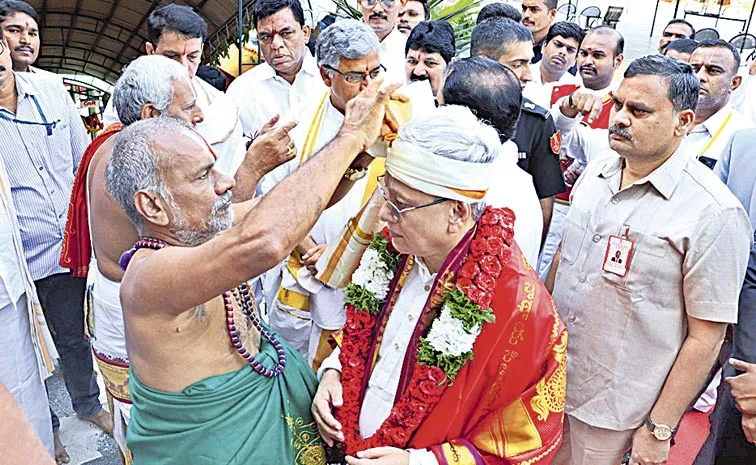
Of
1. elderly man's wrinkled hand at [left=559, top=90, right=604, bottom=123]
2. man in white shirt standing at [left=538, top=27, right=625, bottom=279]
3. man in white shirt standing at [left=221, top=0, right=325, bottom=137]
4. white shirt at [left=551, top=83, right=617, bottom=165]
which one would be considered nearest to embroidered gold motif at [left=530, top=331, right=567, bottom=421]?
man in white shirt standing at [left=538, top=27, right=625, bottom=279]

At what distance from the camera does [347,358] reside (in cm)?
224

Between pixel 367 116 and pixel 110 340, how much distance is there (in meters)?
1.79

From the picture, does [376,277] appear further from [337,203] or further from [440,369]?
[337,203]

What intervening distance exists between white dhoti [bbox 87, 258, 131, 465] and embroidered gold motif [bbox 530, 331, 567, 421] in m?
1.86

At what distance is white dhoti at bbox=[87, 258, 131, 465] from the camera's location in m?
2.72

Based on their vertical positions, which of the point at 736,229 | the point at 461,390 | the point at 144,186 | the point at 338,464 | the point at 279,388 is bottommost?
the point at 338,464

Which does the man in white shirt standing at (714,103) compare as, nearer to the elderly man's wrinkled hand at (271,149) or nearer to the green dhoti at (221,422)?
the elderly man's wrinkled hand at (271,149)

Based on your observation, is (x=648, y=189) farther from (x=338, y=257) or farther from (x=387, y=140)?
(x=338, y=257)

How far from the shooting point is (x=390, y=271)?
2.23 meters

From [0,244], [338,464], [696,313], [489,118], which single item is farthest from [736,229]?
[0,244]

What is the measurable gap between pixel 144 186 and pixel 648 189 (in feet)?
6.27

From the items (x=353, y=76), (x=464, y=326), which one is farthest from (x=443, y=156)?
(x=353, y=76)

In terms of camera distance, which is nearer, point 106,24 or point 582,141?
point 582,141

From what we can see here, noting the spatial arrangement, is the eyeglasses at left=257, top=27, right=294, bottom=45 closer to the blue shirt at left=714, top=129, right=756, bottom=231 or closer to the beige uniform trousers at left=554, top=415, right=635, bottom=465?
the blue shirt at left=714, top=129, right=756, bottom=231
